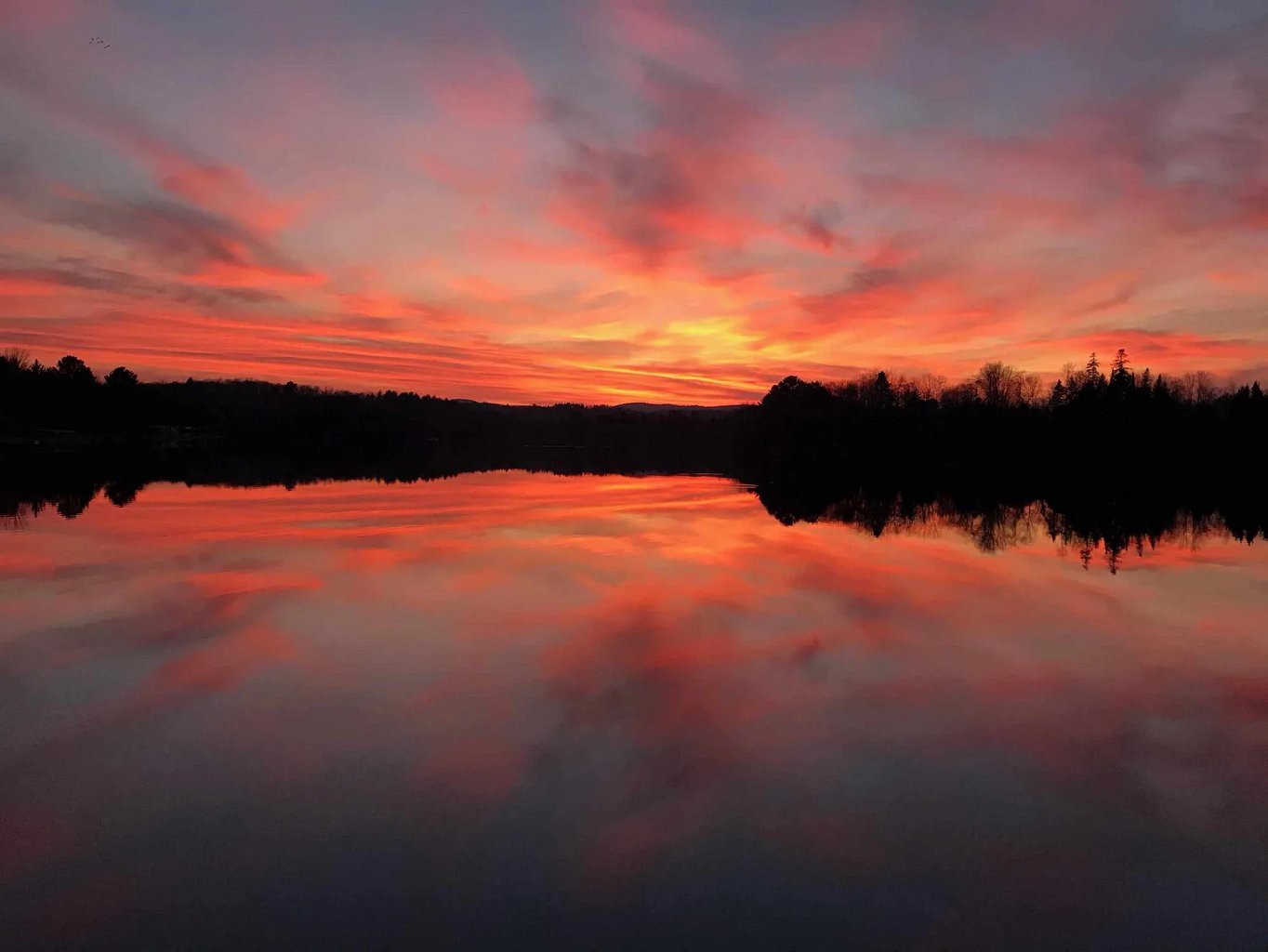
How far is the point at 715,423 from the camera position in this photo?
17550 cm

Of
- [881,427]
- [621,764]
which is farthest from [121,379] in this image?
[621,764]

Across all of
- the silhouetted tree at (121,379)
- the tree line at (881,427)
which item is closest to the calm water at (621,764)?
the tree line at (881,427)

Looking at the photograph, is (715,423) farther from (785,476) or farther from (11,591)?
(11,591)

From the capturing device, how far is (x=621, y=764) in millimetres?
8047

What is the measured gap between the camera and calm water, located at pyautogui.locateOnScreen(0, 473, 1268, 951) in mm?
5684

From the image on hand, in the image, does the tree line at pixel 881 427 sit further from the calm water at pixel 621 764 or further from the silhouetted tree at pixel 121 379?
the calm water at pixel 621 764

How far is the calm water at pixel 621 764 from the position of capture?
18.6 ft

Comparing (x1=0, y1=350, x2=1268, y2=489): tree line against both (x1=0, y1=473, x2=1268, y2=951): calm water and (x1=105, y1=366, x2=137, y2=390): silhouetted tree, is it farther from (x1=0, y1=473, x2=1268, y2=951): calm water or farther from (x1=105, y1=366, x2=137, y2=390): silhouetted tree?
(x1=0, y1=473, x2=1268, y2=951): calm water

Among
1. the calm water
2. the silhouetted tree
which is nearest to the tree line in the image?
the silhouetted tree

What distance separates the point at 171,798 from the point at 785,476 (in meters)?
64.3

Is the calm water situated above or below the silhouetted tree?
below

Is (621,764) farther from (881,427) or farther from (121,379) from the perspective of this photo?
(121,379)

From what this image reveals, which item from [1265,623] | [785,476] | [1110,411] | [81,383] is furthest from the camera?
[81,383]

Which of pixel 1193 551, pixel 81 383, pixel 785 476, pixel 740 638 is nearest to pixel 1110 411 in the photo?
pixel 785 476
